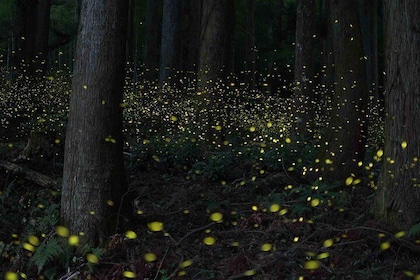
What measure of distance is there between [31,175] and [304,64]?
7.18 metres

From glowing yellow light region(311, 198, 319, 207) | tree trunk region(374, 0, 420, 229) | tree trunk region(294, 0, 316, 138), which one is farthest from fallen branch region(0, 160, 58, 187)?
tree trunk region(294, 0, 316, 138)

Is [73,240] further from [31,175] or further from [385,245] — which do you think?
[385,245]

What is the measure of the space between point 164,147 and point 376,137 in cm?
654

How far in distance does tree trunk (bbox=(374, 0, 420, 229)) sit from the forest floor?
0.29 m

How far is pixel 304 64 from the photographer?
12102 millimetres

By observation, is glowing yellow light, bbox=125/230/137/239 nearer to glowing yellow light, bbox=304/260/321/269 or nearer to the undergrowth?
the undergrowth

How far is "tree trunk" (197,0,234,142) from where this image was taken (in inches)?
399

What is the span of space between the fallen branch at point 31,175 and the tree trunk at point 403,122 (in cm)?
476

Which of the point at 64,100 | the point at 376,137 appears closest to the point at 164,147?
the point at 64,100

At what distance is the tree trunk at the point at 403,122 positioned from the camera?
5.02 metres

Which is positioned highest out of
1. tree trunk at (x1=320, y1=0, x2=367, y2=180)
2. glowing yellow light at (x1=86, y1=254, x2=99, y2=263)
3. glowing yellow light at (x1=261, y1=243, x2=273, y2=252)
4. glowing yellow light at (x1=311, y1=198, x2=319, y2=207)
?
tree trunk at (x1=320, y1=0, x2=367, y2=180)

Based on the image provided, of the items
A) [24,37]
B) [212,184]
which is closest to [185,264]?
[212,184]

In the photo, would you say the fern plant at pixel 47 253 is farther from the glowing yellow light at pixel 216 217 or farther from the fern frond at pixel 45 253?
the glowing yellow light at pixel 216 217

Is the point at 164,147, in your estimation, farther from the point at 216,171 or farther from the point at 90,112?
the point at 90,112
